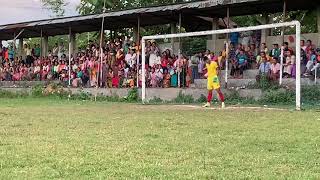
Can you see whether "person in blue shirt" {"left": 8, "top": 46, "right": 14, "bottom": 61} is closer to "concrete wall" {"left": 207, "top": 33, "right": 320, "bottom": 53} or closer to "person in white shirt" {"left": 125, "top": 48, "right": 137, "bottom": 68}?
"person in white shirt" {"left": 125, "top": 48, "right": 137, "bottom": 68}

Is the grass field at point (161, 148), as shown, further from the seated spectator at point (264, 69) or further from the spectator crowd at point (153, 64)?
the spectator crowd at point (153, 64)

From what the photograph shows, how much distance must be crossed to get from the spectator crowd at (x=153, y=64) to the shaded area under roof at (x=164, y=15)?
133 centimetres

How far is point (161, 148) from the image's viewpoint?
9102 mm

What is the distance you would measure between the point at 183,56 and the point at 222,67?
2308mm

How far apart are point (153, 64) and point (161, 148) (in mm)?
16314

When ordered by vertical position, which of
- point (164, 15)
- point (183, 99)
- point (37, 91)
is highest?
point (164, 15)

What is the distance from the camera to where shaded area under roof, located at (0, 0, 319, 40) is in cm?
2330

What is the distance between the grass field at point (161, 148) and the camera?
712 cm

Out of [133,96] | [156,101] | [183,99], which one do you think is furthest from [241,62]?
[133,96]

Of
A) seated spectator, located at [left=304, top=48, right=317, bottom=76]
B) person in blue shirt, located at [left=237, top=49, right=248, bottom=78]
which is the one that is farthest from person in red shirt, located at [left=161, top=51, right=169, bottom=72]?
seated spectator, located at [left=304, top=48, right=317, bottom=76]

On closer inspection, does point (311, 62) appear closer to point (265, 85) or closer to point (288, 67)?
point (288, 67)

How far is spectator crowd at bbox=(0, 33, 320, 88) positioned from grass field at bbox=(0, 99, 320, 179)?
688 centimetres

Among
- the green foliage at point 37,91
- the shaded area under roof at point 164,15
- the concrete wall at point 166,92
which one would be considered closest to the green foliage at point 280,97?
the concrete wall at point 166,92

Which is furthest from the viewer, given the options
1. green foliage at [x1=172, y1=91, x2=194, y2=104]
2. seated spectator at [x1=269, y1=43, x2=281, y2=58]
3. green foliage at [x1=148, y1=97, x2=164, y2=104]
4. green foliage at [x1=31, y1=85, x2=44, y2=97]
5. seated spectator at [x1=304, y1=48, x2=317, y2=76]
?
green foliage at [x1=31, y1=85, x2=44, y2=97]
